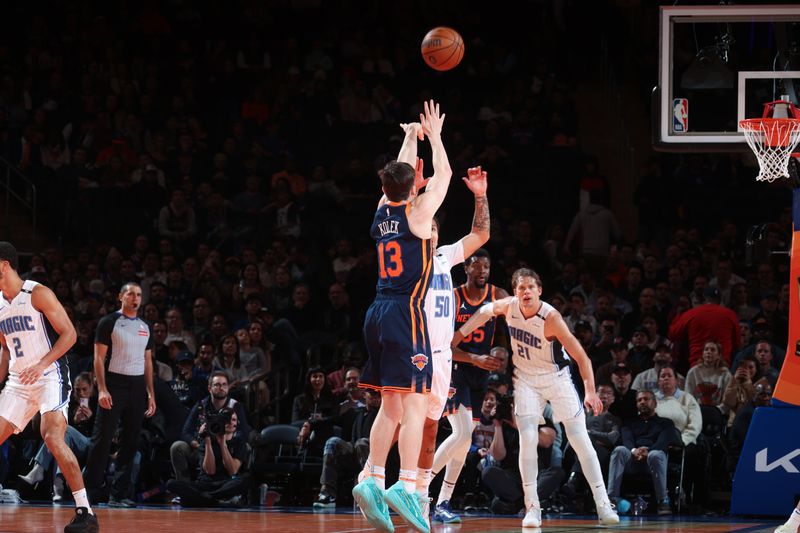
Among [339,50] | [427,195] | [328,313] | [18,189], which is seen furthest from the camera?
[339,50]

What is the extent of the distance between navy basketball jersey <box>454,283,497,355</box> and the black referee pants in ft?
12.1

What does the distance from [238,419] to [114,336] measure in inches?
61.3

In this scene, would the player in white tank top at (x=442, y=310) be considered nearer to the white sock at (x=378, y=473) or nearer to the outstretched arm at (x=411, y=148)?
the outstretched arm at (x=411, y=148)

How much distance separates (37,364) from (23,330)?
334 mm

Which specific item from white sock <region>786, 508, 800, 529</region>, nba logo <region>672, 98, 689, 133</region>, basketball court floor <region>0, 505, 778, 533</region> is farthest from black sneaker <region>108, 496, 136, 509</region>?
white sock <region>786, 508, 800, 529</region>

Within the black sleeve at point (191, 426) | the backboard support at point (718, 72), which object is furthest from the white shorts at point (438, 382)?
the black sleeve at point (191, 426)

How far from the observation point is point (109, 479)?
12734mm

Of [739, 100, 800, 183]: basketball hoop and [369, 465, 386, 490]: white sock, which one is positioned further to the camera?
[739, 100, 800, 183]: basketball hoop

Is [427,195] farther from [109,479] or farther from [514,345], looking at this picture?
[109,479]

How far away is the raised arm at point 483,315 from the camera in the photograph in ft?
32.8

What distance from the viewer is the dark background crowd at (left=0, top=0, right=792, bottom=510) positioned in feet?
43.4

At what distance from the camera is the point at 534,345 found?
1001 centimetres

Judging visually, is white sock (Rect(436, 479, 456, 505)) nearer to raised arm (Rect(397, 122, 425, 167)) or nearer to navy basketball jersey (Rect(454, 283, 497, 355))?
navy basketball jersey (Rect(454, 283, 497, 355))

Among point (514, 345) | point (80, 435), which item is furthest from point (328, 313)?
point (514, 345)
